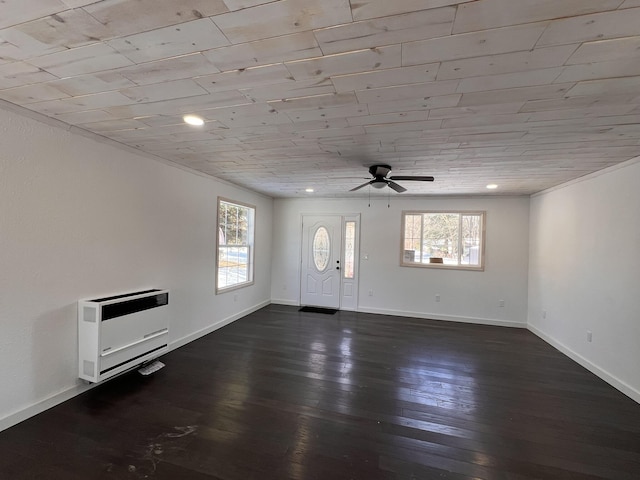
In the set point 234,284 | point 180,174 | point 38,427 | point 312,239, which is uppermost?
point 180,174

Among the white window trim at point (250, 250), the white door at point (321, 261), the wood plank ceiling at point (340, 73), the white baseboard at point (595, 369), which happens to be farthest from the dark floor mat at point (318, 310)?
the wood plank ceiling at point (340, 73)

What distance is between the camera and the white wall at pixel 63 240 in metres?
2.17

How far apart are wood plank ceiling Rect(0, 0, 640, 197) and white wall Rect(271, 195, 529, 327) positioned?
2580 mm

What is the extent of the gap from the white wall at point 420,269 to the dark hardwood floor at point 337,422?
1.61m

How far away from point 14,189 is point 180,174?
1755mm

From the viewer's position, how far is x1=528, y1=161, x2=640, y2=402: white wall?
2934mm

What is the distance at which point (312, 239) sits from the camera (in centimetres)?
643

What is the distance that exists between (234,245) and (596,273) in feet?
17.2

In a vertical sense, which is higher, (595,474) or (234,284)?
(234,284)

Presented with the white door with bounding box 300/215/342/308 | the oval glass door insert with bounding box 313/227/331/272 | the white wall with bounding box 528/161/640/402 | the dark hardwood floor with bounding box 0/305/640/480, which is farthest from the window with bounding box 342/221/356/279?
the white wall with bounding box 528/161/640/402

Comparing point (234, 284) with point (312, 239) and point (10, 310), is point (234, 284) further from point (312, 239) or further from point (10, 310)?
point (10, 310)

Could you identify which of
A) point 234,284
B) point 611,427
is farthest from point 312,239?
point 611,427

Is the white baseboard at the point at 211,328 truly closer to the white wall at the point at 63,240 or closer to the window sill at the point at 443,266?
the white wall at the point at 63,240

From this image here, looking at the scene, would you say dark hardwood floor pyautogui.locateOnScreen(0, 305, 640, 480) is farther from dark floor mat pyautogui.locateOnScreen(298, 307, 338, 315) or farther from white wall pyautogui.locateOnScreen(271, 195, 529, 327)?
dark floor mat pyautogui.locateOnScreen(298, 307, 338, 315)
